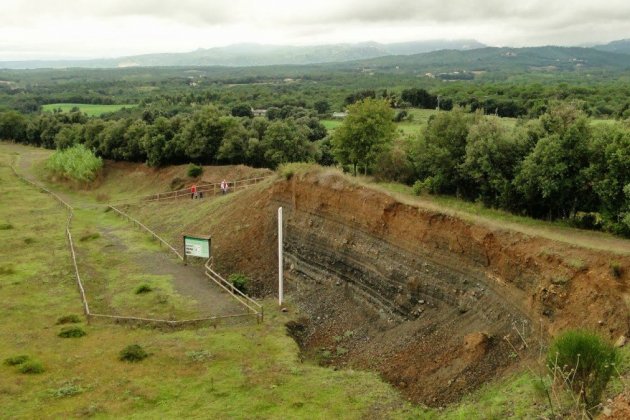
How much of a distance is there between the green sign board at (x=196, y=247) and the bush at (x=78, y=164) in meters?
38.0

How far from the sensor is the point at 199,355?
24812 mm

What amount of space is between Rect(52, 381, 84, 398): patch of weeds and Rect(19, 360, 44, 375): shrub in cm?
202

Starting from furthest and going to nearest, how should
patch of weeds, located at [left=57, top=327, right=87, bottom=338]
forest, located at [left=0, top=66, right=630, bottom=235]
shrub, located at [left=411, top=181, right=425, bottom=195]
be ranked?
1. shrub, located at [left=411, top=181, right=425, bottom=195]
2. patch of weeds, located at [left=57, top=327, right=87, bottom=338]
3. forest, located at [left=0, top=66, right=630, bottom=235]

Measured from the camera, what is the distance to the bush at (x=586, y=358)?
1321 cm

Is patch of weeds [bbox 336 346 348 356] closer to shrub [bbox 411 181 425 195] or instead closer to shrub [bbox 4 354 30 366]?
shrub [bbox 411 181 425 195]

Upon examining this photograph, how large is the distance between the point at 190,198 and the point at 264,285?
23474 millimetres

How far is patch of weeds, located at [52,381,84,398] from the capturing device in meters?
21.7

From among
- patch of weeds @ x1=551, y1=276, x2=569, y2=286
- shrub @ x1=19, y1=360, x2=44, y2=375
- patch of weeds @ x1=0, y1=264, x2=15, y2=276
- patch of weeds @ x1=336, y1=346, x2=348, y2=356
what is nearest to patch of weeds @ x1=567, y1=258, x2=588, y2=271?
patch of weeds @ x1=551, y1=276, x2=569, y2=286

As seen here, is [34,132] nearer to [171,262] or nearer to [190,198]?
[190,198]

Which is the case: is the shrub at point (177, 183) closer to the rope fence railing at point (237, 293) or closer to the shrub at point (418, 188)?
the rope fence railing at point (237, 293)

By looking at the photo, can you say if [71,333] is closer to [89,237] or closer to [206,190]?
[89,237]

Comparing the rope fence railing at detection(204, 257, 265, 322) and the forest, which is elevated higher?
the forest

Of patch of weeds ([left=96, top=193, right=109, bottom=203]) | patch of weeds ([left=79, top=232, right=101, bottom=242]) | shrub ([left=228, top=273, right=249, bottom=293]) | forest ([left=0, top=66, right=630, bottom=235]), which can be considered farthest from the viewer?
patch of weeds ([left=96, top=193, right=109, bottom=203])

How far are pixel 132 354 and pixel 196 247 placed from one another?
13.3m
